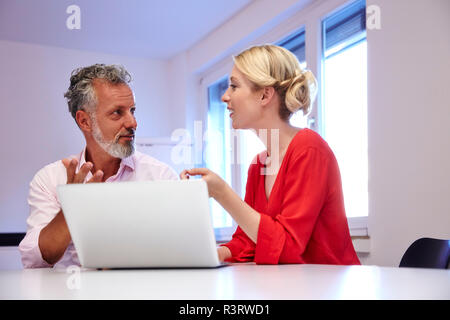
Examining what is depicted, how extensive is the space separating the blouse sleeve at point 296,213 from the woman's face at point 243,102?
274mm

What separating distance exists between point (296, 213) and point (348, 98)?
2397 mm

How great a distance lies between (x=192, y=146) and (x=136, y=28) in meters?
1.42

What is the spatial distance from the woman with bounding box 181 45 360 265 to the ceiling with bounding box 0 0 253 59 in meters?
3.10

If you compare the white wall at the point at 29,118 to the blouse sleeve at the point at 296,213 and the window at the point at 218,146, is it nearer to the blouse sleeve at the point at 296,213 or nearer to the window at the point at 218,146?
the window at the point at 218,146

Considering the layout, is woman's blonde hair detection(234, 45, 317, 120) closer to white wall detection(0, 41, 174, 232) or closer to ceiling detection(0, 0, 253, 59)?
ceiling detection(0, 0, 253, 59)

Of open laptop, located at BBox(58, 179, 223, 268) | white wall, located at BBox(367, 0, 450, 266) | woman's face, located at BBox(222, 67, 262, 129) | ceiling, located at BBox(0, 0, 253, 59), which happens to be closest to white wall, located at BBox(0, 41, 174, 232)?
ceiling, located at BBox(0, 0, 253, 59)

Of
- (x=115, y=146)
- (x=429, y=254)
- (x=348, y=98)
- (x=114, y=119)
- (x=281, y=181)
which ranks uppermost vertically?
(x=348, y=98)

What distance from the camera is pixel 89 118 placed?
2129mm

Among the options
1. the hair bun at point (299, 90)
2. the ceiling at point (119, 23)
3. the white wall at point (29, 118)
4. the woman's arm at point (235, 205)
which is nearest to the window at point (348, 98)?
the ceiling at point (119, 23)

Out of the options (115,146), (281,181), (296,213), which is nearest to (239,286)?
(296,213)

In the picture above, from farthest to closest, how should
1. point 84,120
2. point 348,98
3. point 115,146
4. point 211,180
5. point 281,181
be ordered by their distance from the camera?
point 348,98
point 84,120
point 115,146
point 281,181
point 211,180

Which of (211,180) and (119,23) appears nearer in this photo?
(211,180)

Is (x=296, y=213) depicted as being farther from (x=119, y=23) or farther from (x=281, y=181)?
(x=119, y=23)

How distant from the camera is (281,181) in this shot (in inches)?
62.6
